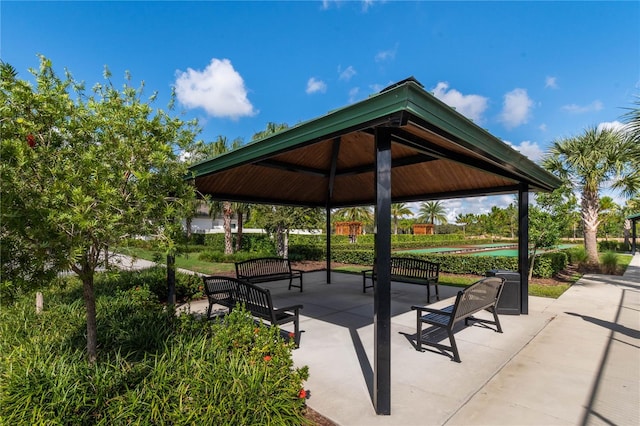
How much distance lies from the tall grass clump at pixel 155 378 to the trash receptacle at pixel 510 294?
5125 mm

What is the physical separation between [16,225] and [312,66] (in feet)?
31.7

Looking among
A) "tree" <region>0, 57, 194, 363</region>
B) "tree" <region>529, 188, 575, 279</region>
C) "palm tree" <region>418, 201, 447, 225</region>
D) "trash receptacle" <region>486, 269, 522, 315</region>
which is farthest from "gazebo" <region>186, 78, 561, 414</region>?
"palm tree" <region>418, 201, 447, 225</region>

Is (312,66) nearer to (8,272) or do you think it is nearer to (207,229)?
(8,272)

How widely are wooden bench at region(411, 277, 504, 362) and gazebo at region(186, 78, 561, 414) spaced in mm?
1534

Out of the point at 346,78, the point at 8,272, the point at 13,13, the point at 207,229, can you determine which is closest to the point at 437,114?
the point at 8,272

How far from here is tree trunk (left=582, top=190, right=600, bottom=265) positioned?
47.1ft

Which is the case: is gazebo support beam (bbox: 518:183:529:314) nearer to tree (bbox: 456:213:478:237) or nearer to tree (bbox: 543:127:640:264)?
tree (bbox: 543:127:640:264)

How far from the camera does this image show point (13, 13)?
4.19 metres

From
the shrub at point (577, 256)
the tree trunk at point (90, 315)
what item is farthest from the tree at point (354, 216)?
the tree trunk at point (90, 315)

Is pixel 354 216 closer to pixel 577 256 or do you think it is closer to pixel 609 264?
pixel 577 256

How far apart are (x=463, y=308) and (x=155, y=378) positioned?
383cm

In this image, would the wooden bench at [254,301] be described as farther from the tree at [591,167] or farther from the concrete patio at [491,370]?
the tree at [591,167]

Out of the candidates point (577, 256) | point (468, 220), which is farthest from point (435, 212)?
point (577, 256)

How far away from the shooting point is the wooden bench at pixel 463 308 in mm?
4141
